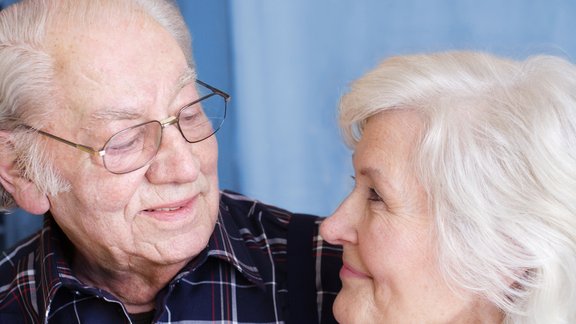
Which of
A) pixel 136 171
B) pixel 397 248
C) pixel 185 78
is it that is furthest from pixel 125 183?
pixel 397 248

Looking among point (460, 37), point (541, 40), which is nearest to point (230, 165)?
point (460, 37)

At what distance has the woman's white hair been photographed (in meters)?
1.63

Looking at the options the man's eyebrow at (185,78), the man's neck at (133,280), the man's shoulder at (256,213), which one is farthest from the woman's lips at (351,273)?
the man's eyebrow at (185,78)

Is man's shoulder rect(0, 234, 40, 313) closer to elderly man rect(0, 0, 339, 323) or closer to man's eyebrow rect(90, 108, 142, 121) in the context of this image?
elderly man rect(0, 0, 339, 323)

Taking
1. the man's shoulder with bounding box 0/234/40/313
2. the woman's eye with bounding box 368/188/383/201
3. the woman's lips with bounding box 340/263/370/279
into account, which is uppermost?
the woman's eye with bounding box 368/188/383/201

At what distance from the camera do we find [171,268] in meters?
1.77

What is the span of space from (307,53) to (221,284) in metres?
0.80

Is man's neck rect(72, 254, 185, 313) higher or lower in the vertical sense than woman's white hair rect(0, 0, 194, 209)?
Result: lower

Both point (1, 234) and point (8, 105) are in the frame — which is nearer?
point (8, 105)

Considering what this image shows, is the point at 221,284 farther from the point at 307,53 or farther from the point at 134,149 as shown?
the point at 307,53

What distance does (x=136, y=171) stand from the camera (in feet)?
5.37

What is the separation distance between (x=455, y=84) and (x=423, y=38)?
0.69m

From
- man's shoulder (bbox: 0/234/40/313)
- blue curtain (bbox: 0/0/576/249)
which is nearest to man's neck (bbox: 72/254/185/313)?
man's shoulder (bbox: 0/234/40/313)

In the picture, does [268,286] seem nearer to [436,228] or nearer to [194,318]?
[194,318]
